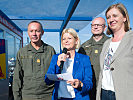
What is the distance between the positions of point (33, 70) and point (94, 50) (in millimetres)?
1252

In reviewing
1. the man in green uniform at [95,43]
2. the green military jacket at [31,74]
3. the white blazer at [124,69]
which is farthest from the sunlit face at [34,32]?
the white blazer at [124,69]

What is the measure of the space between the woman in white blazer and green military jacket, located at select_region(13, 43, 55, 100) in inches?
36.1

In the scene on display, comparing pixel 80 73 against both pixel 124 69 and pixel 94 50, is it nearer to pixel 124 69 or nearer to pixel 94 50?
pixel 124 69

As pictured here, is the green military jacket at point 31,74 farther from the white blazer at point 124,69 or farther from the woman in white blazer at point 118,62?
the white blazer at point 124,69

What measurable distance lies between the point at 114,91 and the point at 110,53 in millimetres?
473

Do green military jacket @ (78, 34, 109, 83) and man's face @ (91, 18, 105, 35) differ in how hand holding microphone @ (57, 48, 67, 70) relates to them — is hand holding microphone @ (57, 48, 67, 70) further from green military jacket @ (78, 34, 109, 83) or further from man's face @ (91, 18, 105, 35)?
man's face @ (91, 18, 105, 35)

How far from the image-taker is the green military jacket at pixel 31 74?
6.91 feet

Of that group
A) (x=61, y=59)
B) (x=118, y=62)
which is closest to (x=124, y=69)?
(x=118, y=62)

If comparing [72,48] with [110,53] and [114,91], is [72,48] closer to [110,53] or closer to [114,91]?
[110,53]

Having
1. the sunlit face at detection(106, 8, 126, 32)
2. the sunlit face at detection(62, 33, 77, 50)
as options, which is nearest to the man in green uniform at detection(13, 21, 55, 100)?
the sunlit face at detection(62, 33, 77, 50)

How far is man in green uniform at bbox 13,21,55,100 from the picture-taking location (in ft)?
6.92

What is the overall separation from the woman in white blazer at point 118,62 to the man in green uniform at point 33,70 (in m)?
0.92

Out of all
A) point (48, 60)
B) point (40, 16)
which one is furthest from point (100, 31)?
point (40, 16)

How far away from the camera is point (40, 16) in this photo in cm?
759
